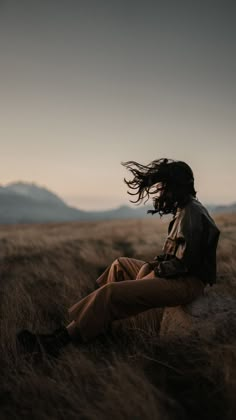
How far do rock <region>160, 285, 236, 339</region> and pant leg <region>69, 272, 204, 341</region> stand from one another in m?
0.17

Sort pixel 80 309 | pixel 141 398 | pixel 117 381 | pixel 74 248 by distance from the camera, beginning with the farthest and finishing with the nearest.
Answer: pixel 74 248
pixel 80 309
pixel 117 381
pixel 141 398

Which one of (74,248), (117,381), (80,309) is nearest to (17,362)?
(80,309)

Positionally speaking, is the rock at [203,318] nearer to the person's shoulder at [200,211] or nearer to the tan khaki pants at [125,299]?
the tan khaki pants at [125,299]

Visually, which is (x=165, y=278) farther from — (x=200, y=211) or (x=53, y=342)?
(x=53, y=342)

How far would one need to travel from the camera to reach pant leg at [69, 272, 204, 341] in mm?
3047

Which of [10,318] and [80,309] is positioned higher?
[80,309]

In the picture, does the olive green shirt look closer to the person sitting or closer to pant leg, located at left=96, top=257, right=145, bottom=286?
the person sitting

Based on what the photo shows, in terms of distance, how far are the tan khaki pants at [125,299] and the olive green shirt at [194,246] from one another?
0.31ft

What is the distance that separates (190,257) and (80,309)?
962mm

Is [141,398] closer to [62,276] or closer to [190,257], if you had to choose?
[190,257]

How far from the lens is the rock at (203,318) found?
3082 millimetres

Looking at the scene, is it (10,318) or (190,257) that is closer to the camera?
(190,257)

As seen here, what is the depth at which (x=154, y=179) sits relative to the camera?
3.48m

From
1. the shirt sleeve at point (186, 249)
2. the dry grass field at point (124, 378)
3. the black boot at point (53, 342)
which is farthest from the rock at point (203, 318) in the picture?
the black boot at point (53, 342)
